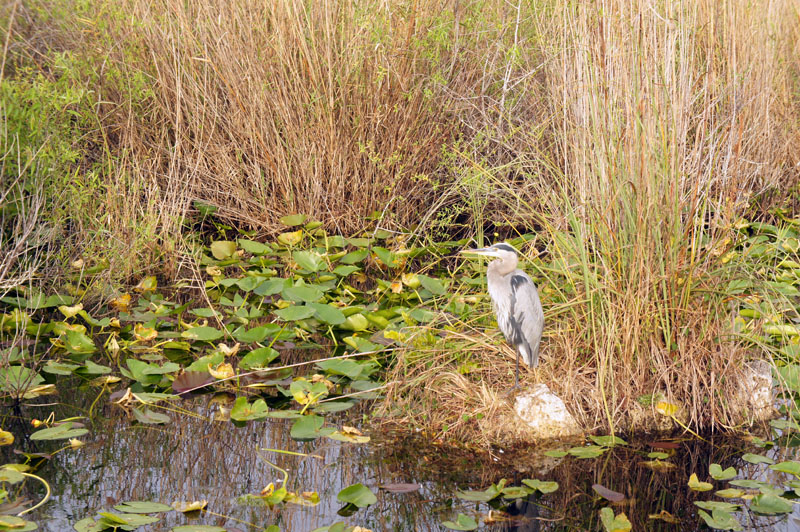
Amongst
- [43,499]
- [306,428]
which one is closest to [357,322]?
[306,428]

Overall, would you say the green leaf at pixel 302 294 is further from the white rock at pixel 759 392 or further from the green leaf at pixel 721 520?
the green leaf at pixel 721 520

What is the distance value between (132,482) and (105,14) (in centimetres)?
374

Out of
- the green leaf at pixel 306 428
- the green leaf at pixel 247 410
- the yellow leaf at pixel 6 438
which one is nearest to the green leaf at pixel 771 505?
the green leaf at pixel 306 428

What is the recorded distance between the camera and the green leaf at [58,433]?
2.94 m

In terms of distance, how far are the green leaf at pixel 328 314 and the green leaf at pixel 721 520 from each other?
5.88ft

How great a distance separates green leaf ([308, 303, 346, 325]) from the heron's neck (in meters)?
0.95

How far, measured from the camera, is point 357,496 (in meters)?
2.55

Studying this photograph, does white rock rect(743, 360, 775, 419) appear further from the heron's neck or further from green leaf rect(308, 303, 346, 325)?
Answer: green leaf rect(308, 303, 346, 325)

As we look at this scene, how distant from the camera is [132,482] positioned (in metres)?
2.70

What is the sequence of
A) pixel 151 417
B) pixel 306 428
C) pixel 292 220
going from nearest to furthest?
pixel 306 428, pixel 151 417, pixel 292 220

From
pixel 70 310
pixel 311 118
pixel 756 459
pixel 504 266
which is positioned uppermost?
pixel 311 118

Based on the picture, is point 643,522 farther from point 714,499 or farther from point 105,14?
point 105,14

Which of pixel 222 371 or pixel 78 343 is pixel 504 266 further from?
pixel 78 343

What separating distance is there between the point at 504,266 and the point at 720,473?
99cm
